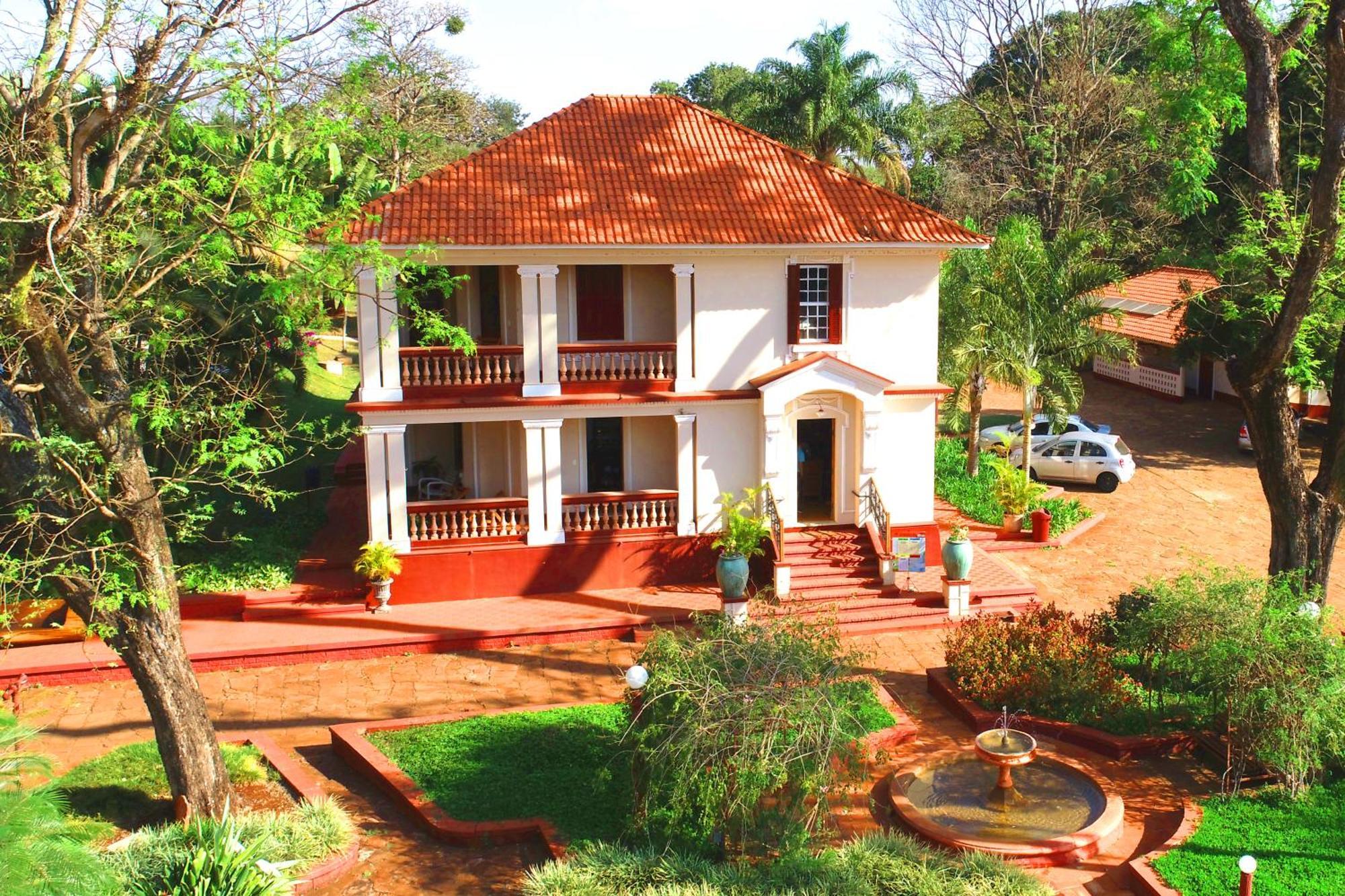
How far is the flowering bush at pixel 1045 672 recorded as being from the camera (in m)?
14.9

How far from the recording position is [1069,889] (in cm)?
1142

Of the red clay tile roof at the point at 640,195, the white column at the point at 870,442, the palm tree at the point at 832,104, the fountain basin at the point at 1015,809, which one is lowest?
the fountain basin at the point at 1015,809

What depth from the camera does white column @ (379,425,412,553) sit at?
19.1 metres

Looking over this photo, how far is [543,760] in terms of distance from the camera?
1388cm

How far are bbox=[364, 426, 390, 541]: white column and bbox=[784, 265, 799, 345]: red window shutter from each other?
6.87 meters

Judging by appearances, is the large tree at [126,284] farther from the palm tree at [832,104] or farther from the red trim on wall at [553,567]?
the palm tree at [832,104]

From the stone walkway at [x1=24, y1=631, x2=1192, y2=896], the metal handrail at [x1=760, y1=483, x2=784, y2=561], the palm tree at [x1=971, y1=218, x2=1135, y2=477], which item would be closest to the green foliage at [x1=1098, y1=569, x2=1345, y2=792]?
the stone walkway at [x1=24, y1=631, x2=1192, y2=896]

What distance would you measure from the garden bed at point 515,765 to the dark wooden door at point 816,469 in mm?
5594

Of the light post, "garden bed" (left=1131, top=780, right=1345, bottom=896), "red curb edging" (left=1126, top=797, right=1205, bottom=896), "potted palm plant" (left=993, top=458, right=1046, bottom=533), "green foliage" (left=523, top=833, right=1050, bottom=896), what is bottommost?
"red curb edging" (left=1126, top=797, right=1205, bottom=896)

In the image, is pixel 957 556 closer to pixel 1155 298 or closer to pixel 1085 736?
pixel 1085 736

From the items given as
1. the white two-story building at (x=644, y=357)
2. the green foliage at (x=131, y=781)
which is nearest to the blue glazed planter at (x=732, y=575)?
the white two-story building at (x=644, y=357)

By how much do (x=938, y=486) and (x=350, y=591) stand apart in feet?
41.5

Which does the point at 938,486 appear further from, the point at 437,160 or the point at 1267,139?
the point at 437,160

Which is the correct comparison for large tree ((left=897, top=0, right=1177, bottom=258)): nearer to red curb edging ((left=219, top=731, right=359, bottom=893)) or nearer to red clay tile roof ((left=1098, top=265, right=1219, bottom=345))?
red clay tile roof ((left=1098, top=265, right=1219, bottom=345))
